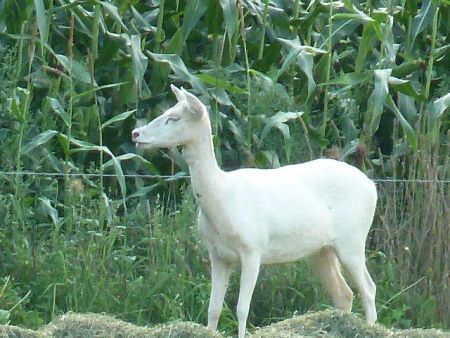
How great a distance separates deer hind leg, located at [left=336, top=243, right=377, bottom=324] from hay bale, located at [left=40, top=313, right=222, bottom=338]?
0.94 metres

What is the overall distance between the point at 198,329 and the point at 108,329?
1.45 feet

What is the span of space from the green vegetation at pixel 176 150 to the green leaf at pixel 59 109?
0.04ft

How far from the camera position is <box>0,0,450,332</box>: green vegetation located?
26.0 ft

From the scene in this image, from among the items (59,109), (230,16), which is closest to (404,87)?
(230,16)

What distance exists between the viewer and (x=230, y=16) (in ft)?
28.2

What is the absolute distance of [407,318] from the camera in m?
8.03

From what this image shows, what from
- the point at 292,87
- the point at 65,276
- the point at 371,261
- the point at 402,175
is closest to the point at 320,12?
the point at 292,87

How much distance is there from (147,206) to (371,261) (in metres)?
1.39

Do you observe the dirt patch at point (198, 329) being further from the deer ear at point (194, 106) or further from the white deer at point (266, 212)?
the deer ear at point (194, 106)

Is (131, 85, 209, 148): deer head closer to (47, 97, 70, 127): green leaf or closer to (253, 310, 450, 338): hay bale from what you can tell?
(253, 310, 450, 338): hay bale

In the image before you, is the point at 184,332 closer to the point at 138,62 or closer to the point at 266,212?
the point at 266,212

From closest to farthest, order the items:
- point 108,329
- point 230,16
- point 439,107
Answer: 1. point 108,329
2. point 230,16
3. point 439,107

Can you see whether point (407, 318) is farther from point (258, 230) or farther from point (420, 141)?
point (258, 230)

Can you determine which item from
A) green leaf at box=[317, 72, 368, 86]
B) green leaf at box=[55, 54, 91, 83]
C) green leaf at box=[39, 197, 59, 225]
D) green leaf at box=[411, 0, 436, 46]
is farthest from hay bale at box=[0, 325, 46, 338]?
green leaf at box=[411, 0, 436, 46]
